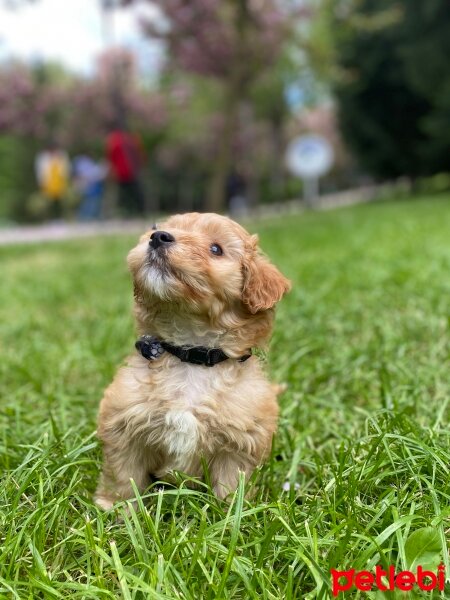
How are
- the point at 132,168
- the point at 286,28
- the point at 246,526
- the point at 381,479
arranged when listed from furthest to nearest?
the point at 132,168
the point at 286,28
the point at 381,479
the point at 246,526

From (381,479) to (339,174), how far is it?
51877 millimetres

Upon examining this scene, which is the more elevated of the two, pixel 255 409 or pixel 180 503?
pixel 255 409

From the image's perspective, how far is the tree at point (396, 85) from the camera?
62.2ft

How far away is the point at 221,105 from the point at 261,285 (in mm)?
26095

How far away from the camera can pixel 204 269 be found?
2213 mm

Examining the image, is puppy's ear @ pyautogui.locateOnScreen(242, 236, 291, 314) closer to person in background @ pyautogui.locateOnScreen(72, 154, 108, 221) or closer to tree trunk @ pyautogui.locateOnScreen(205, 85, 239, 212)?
tree trunk @ pyautogui.locateOnScreen(205, 85, 239, 212)

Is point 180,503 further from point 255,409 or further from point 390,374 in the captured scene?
point 390,374

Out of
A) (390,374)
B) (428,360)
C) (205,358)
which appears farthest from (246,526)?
(428,360)

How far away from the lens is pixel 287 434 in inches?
108

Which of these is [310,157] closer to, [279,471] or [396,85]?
[396,85]

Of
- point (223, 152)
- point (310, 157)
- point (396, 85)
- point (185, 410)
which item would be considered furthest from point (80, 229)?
→ point (185, 410)

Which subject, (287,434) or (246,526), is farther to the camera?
(287,434)

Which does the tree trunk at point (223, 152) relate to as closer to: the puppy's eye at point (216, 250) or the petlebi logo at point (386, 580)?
the puppy's eye at point (216, 250)

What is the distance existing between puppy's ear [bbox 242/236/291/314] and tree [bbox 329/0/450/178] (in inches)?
678
